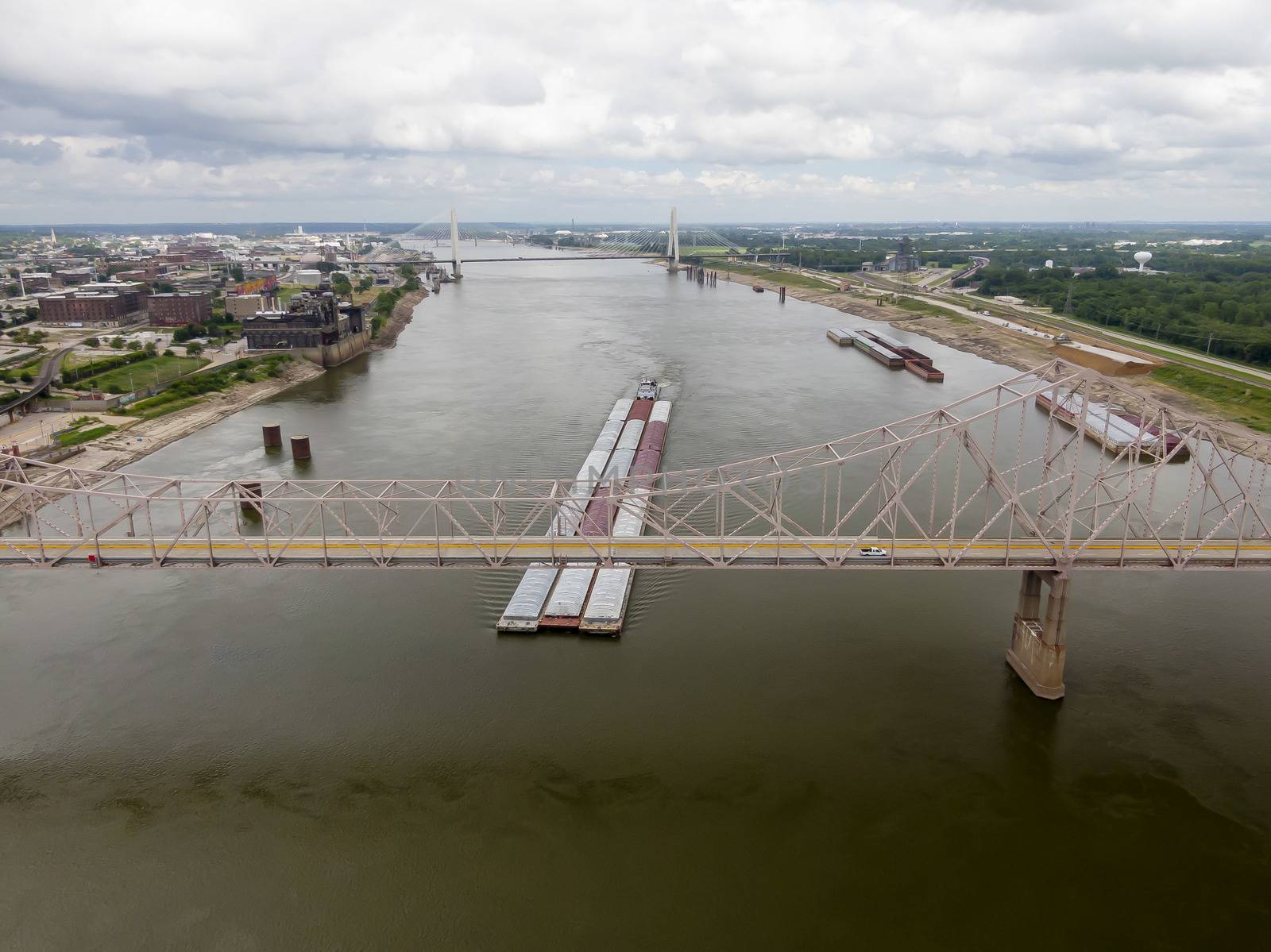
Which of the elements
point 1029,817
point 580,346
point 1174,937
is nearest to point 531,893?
point 1029,817

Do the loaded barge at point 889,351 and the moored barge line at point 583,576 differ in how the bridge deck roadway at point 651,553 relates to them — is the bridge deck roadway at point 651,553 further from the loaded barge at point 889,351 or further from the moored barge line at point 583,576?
the loaded barge at point 889,351

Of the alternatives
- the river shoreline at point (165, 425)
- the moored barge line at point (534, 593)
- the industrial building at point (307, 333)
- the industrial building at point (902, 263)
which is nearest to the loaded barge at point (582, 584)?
the moored barge line at point (534, 593)

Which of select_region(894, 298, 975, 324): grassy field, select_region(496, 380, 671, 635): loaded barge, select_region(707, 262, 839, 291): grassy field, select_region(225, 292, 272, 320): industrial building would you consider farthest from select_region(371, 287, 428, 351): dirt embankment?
select_region(894, 298, 975, 324): grassy field

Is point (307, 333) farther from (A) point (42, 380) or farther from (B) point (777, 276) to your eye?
(B) point (777, 276)

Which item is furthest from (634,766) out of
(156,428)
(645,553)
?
(156,428)

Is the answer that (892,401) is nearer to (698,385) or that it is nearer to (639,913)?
(698,385)

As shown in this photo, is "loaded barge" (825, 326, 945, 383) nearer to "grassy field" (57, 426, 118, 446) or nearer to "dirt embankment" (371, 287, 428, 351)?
"dirt embankment" (371, 287, 428, 351)
